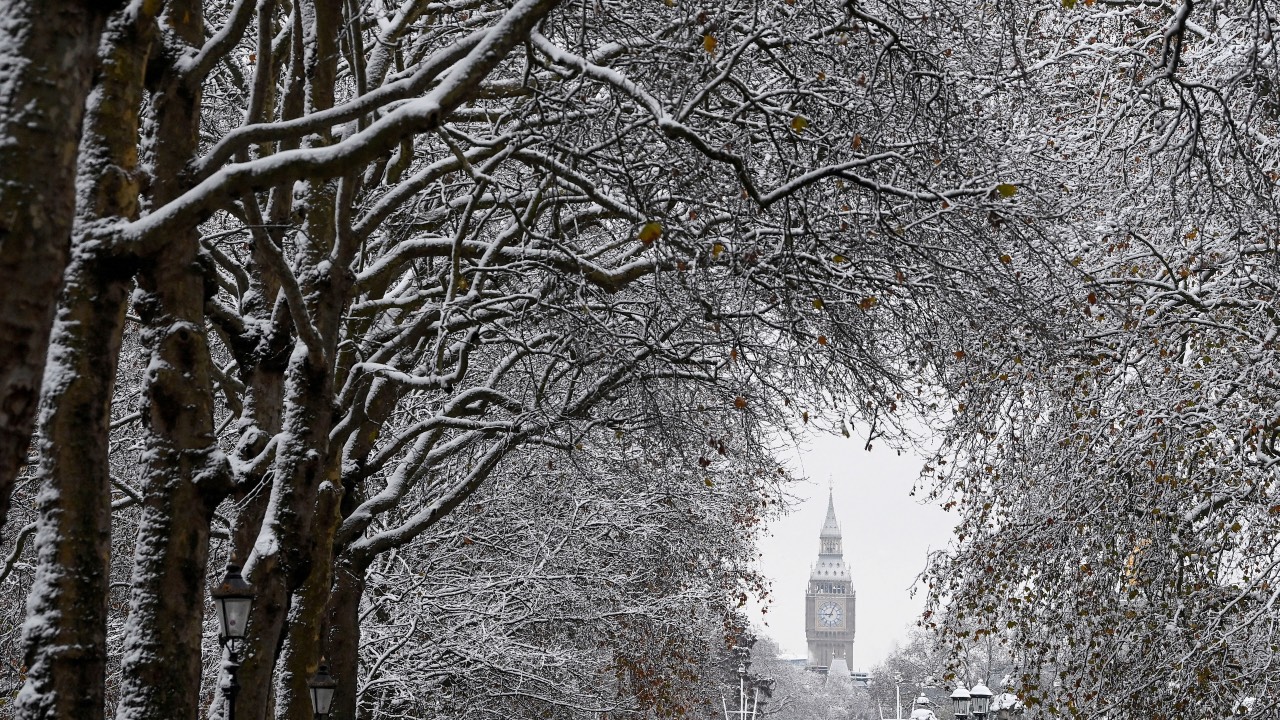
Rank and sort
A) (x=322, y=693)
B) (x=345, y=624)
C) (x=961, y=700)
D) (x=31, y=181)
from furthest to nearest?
(x=961, y=700)
(x=345, y=624)
(x=322, y=693)
(x=31, y=181)

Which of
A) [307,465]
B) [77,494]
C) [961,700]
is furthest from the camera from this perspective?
[961,700]

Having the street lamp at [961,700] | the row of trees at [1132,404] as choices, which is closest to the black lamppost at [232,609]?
the row of trees at [1132,404]

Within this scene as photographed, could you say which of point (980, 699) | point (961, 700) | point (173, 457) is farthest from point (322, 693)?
point (961, 700)

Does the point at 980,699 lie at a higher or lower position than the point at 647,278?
lower

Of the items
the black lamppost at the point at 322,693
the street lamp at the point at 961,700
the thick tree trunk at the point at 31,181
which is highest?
the thick tree trunk at the point at 31,181

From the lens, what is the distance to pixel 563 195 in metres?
9.55

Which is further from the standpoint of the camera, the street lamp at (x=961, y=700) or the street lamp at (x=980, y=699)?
the street lamp at (x=961, y=700)

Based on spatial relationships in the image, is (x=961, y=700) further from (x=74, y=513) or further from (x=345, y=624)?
(x=74, y=513)

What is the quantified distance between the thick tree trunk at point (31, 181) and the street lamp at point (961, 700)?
17.9 meters

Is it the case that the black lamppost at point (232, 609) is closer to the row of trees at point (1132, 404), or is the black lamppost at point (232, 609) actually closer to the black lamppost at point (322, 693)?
the black lamppost at point (322, 693)

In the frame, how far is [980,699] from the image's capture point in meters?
21.0

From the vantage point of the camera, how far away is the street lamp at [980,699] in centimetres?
2062

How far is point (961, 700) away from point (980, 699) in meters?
2.07

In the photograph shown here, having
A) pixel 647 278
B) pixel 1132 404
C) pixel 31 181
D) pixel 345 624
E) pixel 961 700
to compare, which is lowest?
pixel 961 700
